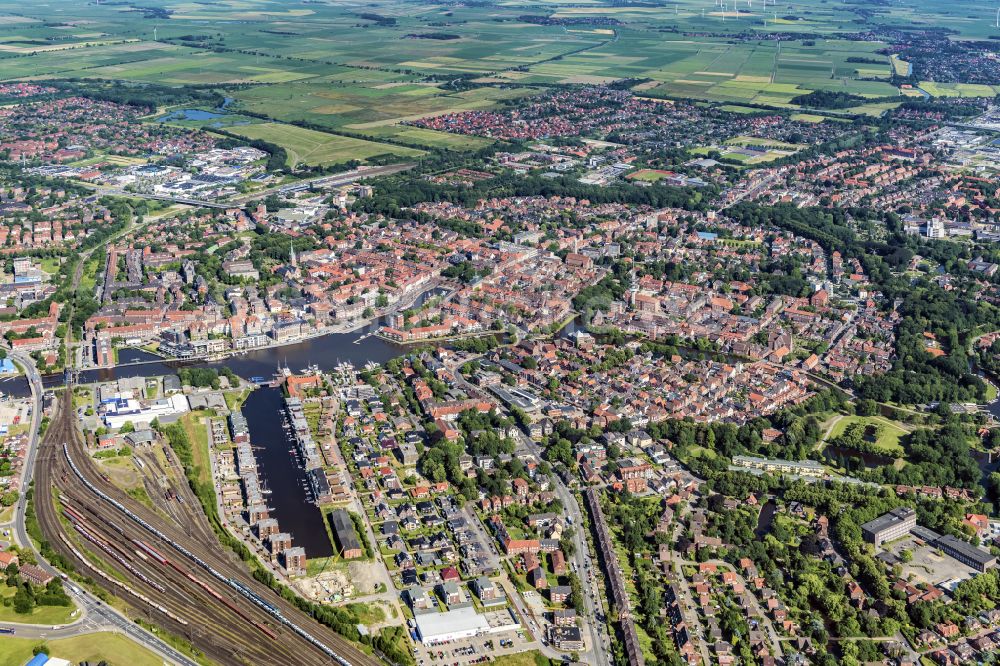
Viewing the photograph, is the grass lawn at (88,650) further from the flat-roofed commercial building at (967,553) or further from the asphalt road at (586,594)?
the flat-roofed commercial building at (967,553)

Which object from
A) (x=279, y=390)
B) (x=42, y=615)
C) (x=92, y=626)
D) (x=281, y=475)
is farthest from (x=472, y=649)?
(x=279, y=390)

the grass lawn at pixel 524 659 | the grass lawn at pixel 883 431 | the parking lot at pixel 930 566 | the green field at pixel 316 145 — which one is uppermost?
the green field at pixel 316 145

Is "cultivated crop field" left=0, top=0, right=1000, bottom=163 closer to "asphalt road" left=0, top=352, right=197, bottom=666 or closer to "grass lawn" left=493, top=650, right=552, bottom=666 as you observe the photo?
"asphalt road" left=0, top=352, right=197, bottom=666

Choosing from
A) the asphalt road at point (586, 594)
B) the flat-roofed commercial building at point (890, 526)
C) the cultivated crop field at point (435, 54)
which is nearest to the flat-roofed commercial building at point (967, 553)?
the flat-roofed commercial building at point (890, 526)

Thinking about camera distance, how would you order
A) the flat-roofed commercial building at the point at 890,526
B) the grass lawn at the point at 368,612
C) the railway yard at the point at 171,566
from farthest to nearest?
the flat-roofed commercial building at the point at 890,526 → the grass lawn at the point at 368,612 → the railway yard at the point at 171,566

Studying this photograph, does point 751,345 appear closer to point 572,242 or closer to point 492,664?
point 572,242

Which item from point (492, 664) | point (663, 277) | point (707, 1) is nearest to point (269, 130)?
point (663, 277)
